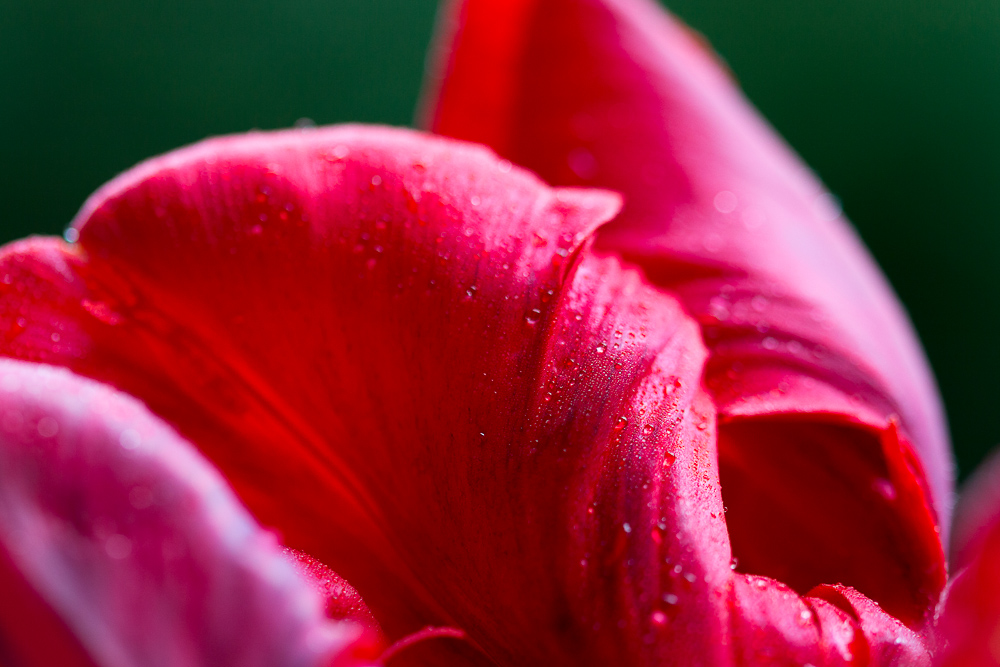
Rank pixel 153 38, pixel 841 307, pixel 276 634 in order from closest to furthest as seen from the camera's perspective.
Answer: pixel 276 634, pixel 841 307, pixel 153 38

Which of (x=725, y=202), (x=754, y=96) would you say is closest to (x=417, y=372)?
(x=725, y=202)

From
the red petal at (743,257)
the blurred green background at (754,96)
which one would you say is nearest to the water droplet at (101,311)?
the red petal at (743,257)

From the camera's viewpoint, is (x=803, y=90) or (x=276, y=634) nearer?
(x=276, y=634)

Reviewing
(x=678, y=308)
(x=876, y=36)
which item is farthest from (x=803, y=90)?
(x=678, y=308)

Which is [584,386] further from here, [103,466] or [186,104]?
[186,104]

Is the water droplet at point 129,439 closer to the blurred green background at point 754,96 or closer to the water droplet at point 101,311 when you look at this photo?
the water droplet at point 101,311

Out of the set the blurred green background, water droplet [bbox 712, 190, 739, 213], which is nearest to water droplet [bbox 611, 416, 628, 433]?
water droplet [bbox 712, 190, 739, 213]
